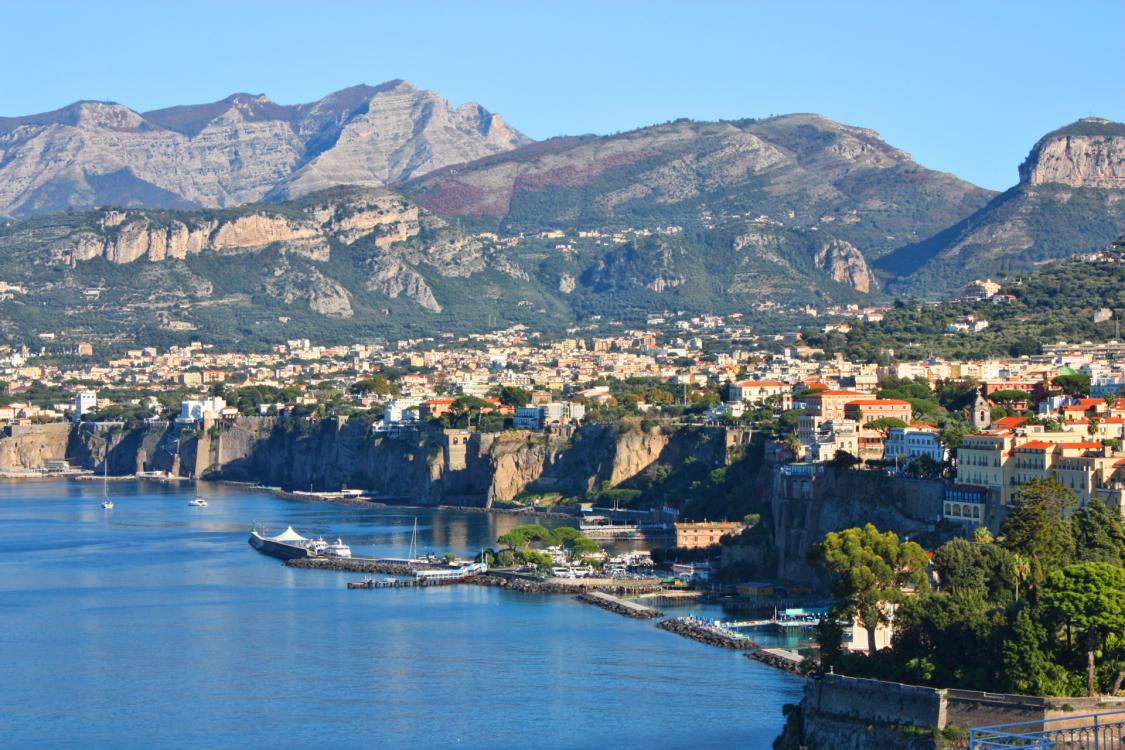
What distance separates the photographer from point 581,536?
56750 millimetres

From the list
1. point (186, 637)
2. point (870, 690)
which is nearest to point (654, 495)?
point (186, 637)

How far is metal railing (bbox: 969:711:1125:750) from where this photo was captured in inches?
1038

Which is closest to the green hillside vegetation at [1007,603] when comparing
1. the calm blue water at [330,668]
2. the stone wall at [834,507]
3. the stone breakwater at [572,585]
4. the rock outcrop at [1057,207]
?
the calm blue water at [330,668]

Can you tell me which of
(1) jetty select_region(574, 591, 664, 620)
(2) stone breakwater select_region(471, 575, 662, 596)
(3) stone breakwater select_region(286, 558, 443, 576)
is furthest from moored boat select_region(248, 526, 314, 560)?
(1) jetty select_region(574, 591, 664, 620)

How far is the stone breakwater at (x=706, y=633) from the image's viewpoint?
134ft

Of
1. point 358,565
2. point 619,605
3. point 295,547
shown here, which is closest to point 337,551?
point 295,547

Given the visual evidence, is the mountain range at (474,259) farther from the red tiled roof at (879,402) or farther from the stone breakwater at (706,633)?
the stone breakwater at (706,633)

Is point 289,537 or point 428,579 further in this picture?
point 289,537

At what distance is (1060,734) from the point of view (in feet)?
87.8

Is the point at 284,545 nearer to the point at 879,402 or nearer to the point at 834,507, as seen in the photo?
the point at 879,402

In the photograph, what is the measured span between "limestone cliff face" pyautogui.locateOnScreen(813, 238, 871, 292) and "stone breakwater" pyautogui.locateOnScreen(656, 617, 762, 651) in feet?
416

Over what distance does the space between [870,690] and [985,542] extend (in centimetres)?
696

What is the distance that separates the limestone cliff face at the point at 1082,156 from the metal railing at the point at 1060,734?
126 meters

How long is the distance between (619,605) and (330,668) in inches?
343
